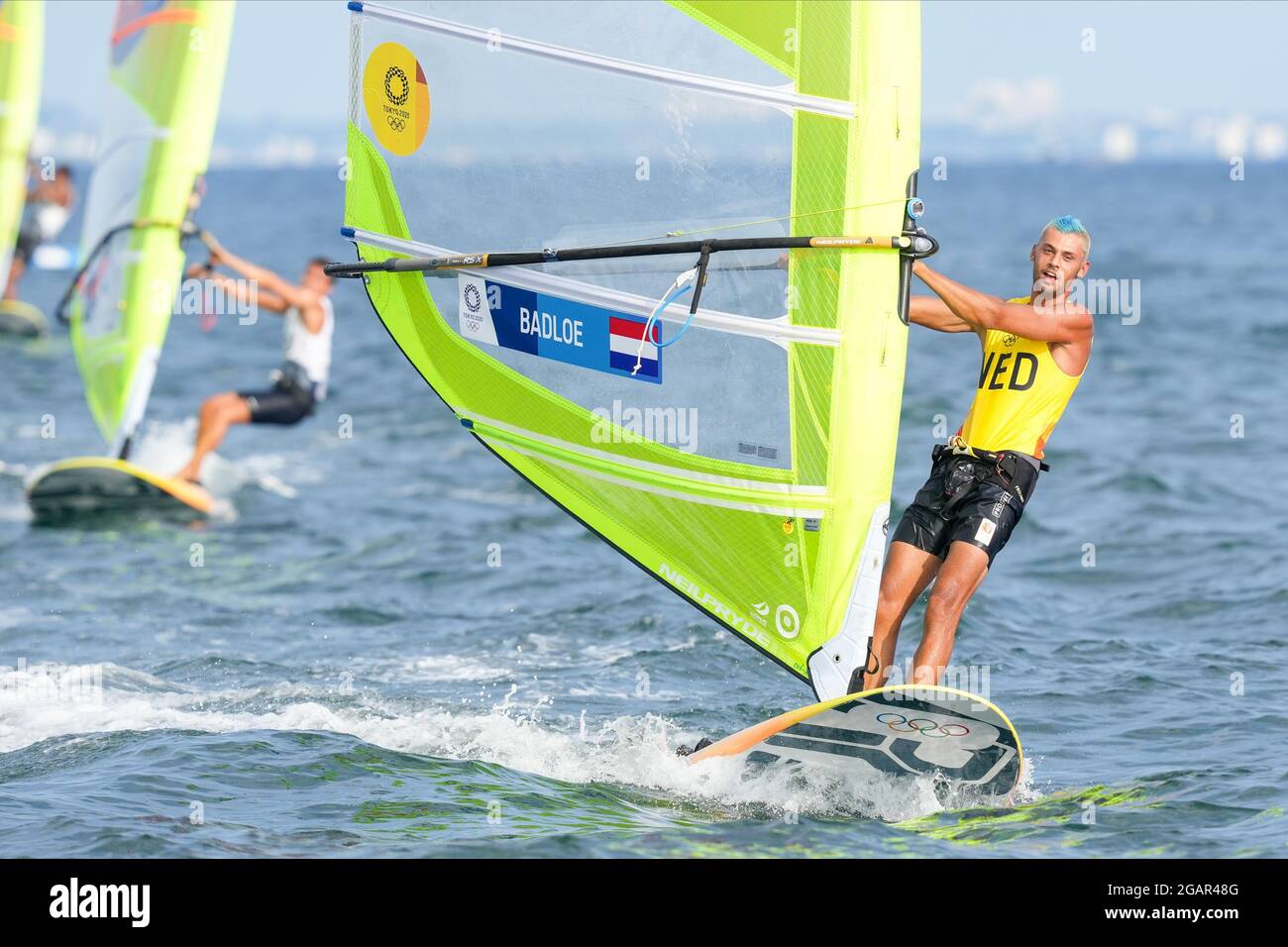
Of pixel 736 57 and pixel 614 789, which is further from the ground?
pixel 736 57

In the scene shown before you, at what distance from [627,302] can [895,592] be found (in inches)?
60.9

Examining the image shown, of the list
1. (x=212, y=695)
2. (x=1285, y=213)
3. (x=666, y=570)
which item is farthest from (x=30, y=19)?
Result: (x=1285, y=213)

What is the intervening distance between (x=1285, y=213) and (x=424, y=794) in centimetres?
5984

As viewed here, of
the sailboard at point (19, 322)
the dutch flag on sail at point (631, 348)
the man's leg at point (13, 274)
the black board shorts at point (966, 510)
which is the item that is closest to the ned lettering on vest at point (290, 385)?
the dutch flag on sail at point (631, 348)

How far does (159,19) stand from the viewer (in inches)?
486

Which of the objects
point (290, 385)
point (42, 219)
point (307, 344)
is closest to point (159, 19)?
point (307, 344)

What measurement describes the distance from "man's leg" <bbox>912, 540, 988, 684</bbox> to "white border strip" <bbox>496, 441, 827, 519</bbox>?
1.76 ft

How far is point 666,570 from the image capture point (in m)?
6.52

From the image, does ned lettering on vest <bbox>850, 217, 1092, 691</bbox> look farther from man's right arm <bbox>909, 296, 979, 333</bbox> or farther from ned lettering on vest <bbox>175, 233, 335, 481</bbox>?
ned lettering on vest <bbox>175, 233, 335, 481</bbox>

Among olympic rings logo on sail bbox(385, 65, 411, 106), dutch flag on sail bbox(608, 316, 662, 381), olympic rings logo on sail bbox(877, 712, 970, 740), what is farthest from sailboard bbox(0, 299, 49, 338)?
olympic rings logo on sail bbox(877, 712, 970, 740)

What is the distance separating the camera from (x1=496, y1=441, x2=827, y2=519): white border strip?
6.05m

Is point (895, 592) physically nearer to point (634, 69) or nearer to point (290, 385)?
point (634, 69)

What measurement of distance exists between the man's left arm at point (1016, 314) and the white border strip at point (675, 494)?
93cm
